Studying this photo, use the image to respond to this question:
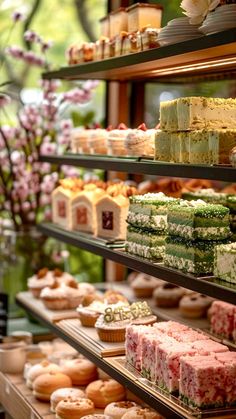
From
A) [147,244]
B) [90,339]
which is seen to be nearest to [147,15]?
[147,244]

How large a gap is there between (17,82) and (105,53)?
2250mm

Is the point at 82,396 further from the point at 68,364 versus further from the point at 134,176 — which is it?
the point at 134,176

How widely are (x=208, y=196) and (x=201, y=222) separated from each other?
109cm

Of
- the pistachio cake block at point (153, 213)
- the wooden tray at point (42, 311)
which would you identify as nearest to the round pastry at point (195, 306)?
the wooden tray at point (42, 311)

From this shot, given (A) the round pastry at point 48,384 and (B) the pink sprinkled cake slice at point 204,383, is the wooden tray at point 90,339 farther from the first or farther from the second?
(B) the pink sprinkled cake slice at point 204,383

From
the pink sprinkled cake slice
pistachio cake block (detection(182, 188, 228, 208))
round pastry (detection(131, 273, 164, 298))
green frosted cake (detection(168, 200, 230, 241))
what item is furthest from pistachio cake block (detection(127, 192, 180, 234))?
round pastry (detection(131, 273, 164, 298))

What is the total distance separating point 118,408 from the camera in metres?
4.28

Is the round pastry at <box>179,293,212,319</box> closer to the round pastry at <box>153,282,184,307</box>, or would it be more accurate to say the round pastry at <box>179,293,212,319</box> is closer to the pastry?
the round pastry at <box>153,282,184,307</box>

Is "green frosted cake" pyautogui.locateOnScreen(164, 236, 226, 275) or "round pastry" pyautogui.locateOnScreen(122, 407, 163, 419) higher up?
"green frosted cake" pyautogui.locateOnScreen(164, 236, 226, 275)

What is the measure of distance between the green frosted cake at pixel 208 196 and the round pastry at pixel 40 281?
1.25 meters

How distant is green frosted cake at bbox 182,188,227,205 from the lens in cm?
460

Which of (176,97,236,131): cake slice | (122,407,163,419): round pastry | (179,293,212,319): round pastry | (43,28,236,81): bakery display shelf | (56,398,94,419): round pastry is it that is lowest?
(56,398,94,419): round pastry

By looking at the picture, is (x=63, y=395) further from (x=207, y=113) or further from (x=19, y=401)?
(x=207, y=113)

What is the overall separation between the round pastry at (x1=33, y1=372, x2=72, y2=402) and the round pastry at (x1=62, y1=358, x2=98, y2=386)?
0.07 meters
